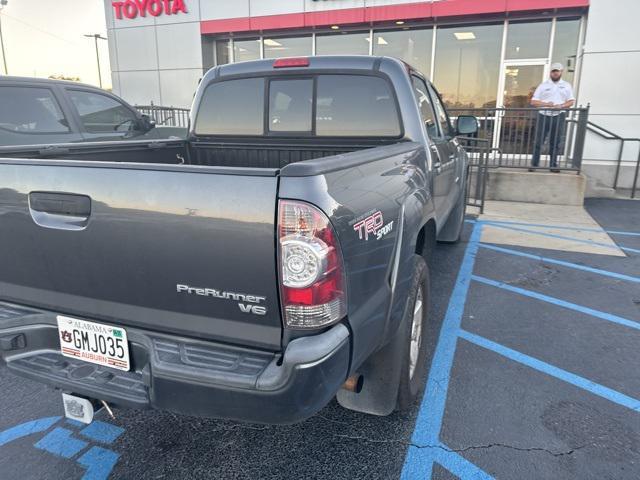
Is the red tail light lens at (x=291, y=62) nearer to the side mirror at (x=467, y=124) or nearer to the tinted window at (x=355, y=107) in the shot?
the tinted window at (x=355, y=107)

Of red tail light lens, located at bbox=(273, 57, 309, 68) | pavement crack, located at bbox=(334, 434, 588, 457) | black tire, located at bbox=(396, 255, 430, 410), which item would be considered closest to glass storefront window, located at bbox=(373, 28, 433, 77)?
red tail light lens, located at bbox=(273, 57, 309, 68)

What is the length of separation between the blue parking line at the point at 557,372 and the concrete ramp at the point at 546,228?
3290 mm

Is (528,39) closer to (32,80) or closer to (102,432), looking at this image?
(32,80)

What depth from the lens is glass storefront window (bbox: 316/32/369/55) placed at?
13102mm

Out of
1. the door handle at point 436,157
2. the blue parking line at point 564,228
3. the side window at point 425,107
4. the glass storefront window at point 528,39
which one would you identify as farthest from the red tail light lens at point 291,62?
the glass storefront window at point 528,39

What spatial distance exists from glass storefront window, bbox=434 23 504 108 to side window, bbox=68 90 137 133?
8470 millimetres

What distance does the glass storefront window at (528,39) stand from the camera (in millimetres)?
11375

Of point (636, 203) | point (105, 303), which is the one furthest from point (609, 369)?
point (636, 203)

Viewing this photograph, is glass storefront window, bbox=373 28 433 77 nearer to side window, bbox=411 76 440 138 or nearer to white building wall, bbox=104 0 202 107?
white building wall, bbox=104 0 202 107

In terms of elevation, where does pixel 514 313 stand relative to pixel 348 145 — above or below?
below

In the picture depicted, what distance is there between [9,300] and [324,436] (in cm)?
176

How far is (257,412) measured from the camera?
66.9 inches

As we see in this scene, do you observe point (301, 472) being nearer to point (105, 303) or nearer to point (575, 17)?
point (105, 303)

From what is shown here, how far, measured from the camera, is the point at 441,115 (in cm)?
430
